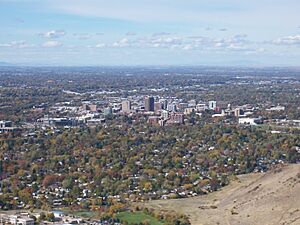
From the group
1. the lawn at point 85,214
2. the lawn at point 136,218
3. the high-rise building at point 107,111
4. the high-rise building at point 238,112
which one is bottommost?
the high-rise building at point 107,111

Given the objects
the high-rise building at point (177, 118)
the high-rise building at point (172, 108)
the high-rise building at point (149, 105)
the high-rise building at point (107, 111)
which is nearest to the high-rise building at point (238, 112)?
the high-rise building at point (172, 108)

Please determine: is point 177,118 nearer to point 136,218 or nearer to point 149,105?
point 149,105

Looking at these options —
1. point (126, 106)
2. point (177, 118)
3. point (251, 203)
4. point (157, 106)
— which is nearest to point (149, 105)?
point (157, 106)

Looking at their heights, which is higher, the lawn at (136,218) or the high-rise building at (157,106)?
the lawn at (136,218)

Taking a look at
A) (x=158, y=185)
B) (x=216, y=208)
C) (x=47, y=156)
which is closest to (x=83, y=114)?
(x=47, y=156)

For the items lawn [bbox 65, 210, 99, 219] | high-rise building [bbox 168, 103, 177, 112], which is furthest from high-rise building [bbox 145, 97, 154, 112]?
lawn [bbox 65, 210, 99, 219]

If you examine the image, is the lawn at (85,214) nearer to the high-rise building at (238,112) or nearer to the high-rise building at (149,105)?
the high-rise building at (238,112)
